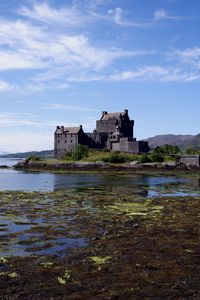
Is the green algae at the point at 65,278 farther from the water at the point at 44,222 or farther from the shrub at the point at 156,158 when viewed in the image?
the shrub at the point at 156,158

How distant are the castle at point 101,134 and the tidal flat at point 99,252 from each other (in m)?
99.2

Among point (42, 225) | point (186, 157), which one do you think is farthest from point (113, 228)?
point (186, 157)

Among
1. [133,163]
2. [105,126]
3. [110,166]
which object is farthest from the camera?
[105,126]

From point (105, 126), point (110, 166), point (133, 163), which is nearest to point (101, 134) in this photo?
point (105, 126)

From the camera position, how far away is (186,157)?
107m

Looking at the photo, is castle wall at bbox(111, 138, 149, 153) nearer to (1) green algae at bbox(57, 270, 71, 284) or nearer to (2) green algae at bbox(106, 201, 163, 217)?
(2) green algae at bbox(106, 201, 163, 217)

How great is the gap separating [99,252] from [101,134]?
117733 millimetres

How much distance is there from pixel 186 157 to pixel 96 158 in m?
25.8

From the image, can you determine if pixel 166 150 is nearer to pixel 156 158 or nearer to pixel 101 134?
pixel 156 158

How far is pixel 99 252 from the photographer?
18.6 meters

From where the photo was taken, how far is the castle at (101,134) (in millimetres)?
132125

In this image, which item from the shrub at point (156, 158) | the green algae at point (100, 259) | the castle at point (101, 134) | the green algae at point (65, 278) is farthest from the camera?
the castle at point (101, 134)

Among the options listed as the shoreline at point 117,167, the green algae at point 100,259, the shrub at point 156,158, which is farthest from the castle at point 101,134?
the green algae at point 100,259

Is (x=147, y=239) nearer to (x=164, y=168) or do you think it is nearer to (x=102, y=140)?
(x=164, y=168)
